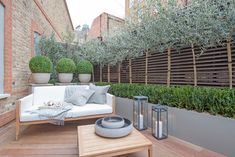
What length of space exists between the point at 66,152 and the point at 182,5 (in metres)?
3.32

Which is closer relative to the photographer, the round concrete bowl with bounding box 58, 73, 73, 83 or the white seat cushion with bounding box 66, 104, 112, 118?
the white seat cushion with bounding box 66, 104, 112, 118

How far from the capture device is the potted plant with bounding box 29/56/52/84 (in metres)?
4.82

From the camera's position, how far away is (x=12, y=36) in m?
4.06

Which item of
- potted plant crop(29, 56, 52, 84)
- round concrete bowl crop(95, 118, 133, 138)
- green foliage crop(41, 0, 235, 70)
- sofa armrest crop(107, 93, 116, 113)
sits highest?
green foliage crop(41, 0, 235, 70)

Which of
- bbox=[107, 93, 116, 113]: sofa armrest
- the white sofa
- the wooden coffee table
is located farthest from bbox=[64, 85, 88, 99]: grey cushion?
the wooden coffee table

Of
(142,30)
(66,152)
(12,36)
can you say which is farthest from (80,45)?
(66,152)

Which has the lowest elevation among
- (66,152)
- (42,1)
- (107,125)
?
(66,152)

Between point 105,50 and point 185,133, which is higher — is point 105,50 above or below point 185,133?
above

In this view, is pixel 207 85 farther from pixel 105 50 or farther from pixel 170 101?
pixel 105 50

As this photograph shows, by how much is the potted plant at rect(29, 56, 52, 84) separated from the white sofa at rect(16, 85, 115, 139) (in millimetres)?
1317

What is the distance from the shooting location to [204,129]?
99.9 inches

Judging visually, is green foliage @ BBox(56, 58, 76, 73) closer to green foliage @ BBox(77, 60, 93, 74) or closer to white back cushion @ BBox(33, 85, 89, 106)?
green foliage @ BBox(77, 60, 93, 74)

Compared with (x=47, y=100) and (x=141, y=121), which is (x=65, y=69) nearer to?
(x=47, y=100)

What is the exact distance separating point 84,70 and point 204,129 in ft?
14.1
